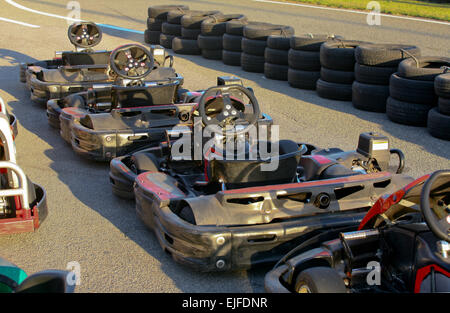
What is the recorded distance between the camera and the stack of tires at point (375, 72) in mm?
8039

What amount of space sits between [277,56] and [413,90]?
345 cm

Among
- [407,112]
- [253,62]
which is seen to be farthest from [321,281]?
[253,62]

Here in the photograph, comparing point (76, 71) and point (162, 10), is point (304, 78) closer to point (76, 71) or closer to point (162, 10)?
point (76, 71)

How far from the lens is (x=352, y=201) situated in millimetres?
4121

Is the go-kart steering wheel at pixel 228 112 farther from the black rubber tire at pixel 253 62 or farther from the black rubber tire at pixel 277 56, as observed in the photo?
the black rubber tire at pixel 253 62

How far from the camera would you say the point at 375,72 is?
319 inches

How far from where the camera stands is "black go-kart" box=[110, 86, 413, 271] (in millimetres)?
3799

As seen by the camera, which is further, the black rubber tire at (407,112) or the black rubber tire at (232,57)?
the black rubber tire at (232,57)

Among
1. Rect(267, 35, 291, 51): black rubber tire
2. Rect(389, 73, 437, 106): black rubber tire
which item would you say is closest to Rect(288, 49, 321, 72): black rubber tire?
Rect(267, 35, 291, 51): black rubber tire

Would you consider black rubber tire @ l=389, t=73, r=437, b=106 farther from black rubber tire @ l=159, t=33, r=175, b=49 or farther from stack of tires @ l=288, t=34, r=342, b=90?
black rubber tire @ l=159, t=33, r=175, b=49

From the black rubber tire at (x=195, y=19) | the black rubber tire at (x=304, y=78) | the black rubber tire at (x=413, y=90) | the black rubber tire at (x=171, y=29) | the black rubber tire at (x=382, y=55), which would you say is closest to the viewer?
the black rubber tire at (x=413, y=90)

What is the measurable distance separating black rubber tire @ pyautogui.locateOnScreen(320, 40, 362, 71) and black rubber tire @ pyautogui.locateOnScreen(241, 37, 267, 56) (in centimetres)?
199

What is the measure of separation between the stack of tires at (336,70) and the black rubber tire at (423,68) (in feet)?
3.52

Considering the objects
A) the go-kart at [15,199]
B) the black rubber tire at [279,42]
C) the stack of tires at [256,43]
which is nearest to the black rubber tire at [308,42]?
the black rubber tire at [279,42]
